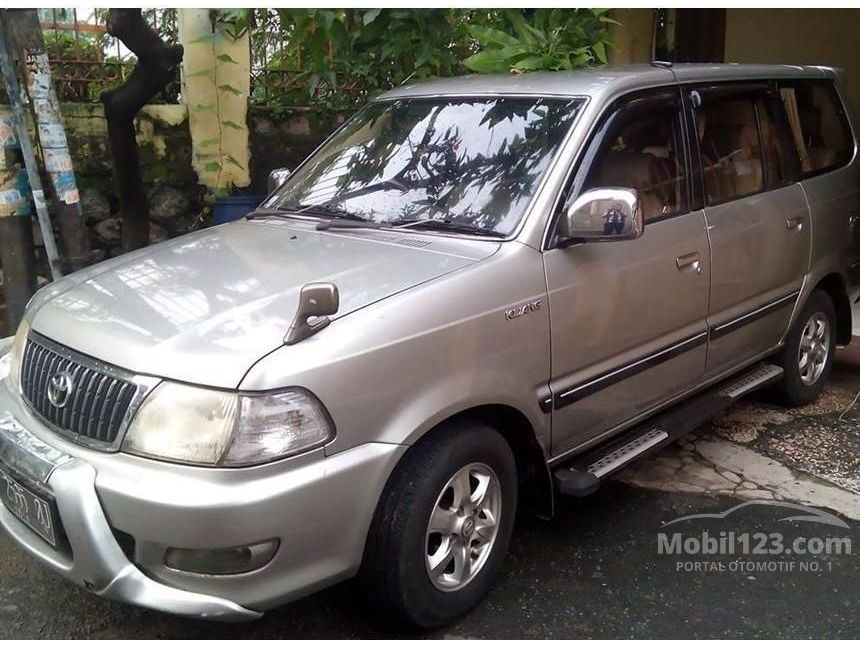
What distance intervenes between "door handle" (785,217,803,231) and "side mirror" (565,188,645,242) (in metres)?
1.77

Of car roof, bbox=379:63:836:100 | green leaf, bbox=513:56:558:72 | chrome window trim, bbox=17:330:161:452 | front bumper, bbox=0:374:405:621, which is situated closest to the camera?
front bumper, bbox=0:374:405:621

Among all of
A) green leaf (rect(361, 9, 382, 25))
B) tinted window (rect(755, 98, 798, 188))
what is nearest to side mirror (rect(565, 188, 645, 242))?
tinted window (rect(755, 98, 798, 188))

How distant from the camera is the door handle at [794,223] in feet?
14.6

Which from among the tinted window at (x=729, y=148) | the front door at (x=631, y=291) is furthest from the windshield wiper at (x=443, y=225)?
the tinted window at (x=729, y=148)

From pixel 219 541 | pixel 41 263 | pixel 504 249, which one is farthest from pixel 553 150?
pixel 41 263

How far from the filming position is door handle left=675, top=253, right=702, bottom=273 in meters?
3.67

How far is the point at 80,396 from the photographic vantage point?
2.59 meters

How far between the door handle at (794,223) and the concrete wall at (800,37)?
502 centimetres

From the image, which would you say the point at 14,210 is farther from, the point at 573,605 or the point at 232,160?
the point at 573,605

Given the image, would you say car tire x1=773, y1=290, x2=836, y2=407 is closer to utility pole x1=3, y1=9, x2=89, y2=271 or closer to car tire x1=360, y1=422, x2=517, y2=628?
car tire x1=360, y1=422, x2=517, y2=628

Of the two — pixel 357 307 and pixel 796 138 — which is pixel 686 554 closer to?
pixel 357 307

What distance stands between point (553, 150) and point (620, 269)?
1.81 feet

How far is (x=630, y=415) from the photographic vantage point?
3.62 m

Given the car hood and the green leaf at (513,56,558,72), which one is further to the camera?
the green leaf at (513,56,558,72)
